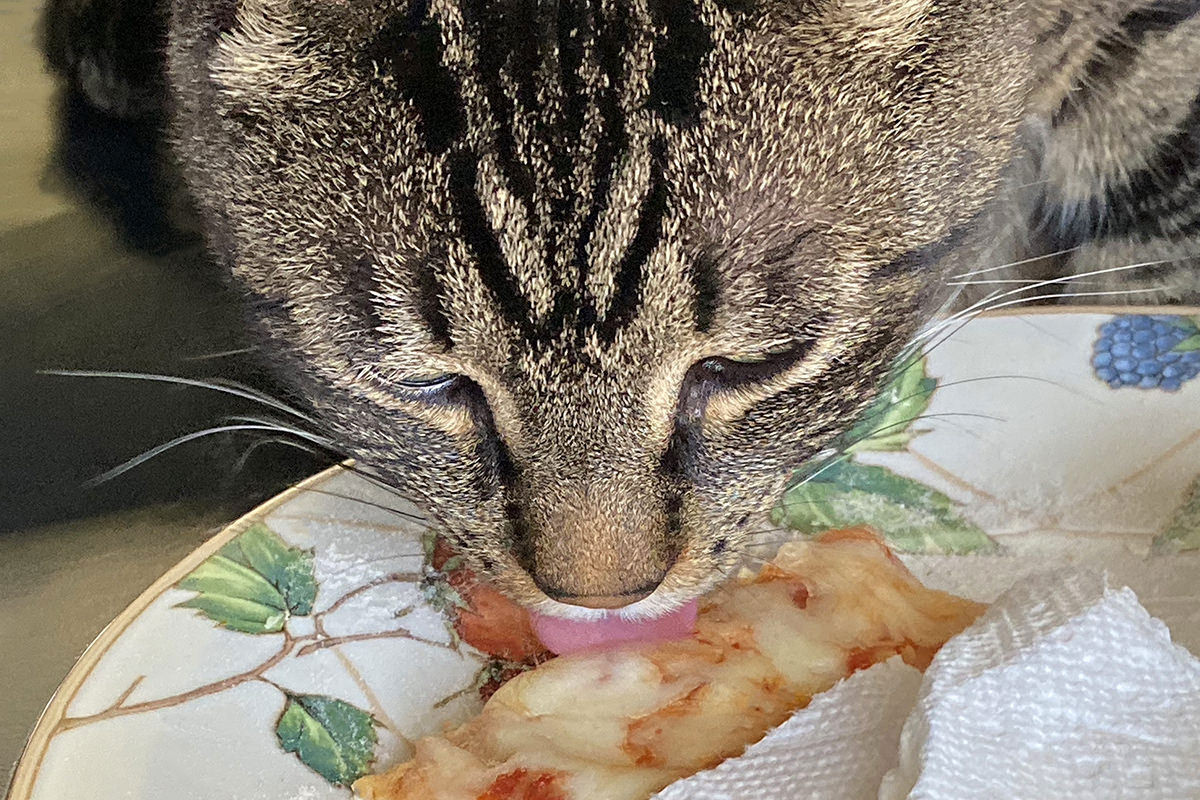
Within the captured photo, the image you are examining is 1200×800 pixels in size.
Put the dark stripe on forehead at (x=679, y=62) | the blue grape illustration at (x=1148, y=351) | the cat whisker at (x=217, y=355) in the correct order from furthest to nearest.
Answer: the cat whisker at (x=217, y=355)
the blue grape illustration at (x=1148, y=351)
the dark stripe on forehead at (x=679, y=62)

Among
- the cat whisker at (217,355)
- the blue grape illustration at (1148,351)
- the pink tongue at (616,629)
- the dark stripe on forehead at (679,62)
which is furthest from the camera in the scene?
the cat whisker at (217,355)

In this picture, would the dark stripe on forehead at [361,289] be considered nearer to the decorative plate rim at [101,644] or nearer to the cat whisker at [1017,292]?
the decorative plate rim at [101,644]

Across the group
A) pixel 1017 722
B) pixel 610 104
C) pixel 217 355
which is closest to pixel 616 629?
pixel 1017 722

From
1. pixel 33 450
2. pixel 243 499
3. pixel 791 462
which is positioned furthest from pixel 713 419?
pixel 33 450

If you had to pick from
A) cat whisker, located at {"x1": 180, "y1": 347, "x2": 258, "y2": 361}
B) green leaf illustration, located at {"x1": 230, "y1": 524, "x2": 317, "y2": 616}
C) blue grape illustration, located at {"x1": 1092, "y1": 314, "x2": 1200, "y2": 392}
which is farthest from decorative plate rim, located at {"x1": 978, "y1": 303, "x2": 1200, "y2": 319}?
cat whisker, located at {"x1": 180, "y1": 347, "x2": 258, "y2": 361}

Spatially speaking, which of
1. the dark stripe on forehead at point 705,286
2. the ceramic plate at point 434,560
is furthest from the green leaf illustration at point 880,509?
the dark stripe on forehead at point 705,286

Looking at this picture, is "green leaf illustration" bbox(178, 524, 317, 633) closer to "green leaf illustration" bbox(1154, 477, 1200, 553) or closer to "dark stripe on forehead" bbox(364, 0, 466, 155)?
"dark stripe on forehead" bbox(364, 0, 466, 155)
